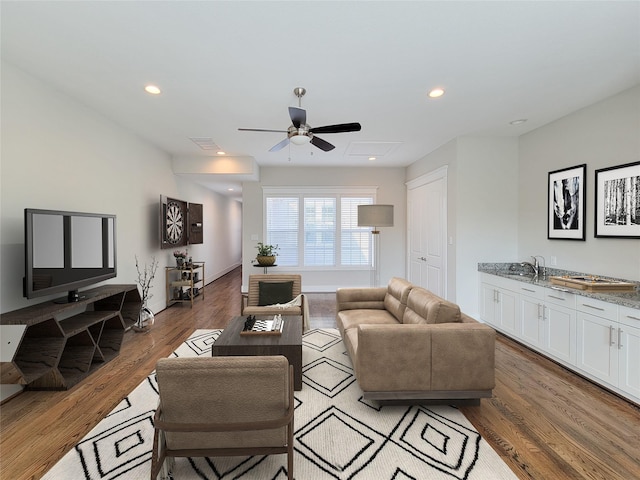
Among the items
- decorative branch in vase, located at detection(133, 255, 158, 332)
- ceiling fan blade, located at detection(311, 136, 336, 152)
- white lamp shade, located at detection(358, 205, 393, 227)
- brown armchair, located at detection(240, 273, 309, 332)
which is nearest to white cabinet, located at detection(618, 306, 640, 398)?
white lamp shade, located at detection(358, 205, 393, 227)

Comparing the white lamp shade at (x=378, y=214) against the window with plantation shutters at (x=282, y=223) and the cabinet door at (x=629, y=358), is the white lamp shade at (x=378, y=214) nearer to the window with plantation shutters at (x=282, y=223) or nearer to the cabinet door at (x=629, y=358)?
the window with plantation shutters at (x=282, y=223)

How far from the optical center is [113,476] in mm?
1696

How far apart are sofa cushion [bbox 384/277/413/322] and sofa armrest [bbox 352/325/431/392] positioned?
98cm

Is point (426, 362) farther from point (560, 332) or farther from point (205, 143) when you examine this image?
point (205, 143)

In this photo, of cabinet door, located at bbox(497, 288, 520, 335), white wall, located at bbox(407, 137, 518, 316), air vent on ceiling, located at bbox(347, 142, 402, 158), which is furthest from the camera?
air vent on ceiling, located at bbox(347, 142, 402, 158)

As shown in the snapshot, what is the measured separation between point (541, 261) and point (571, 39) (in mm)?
2814

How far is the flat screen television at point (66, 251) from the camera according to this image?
2482 millimetres

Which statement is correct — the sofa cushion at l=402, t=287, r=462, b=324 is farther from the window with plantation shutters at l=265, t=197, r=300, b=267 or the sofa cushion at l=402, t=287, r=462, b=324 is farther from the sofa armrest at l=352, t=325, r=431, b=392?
the window with plantation shutters at l=265, t=197, r=300, b=267

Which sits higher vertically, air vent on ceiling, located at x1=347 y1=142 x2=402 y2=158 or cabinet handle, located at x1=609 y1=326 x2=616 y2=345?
air vent on ceiling, located at x1=347 y1=142 x2=402 y2=158

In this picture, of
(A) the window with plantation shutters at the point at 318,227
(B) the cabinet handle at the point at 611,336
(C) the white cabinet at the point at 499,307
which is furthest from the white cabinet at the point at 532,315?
(A) the window with plantation shutters at the point at 318,227

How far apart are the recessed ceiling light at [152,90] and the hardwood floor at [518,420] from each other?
2.82 metres

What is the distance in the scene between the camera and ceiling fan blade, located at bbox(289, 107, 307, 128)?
101 inches

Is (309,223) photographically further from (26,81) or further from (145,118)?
(26,81)

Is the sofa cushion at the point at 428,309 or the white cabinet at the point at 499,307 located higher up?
the sofa cushion at the point at 428,309
